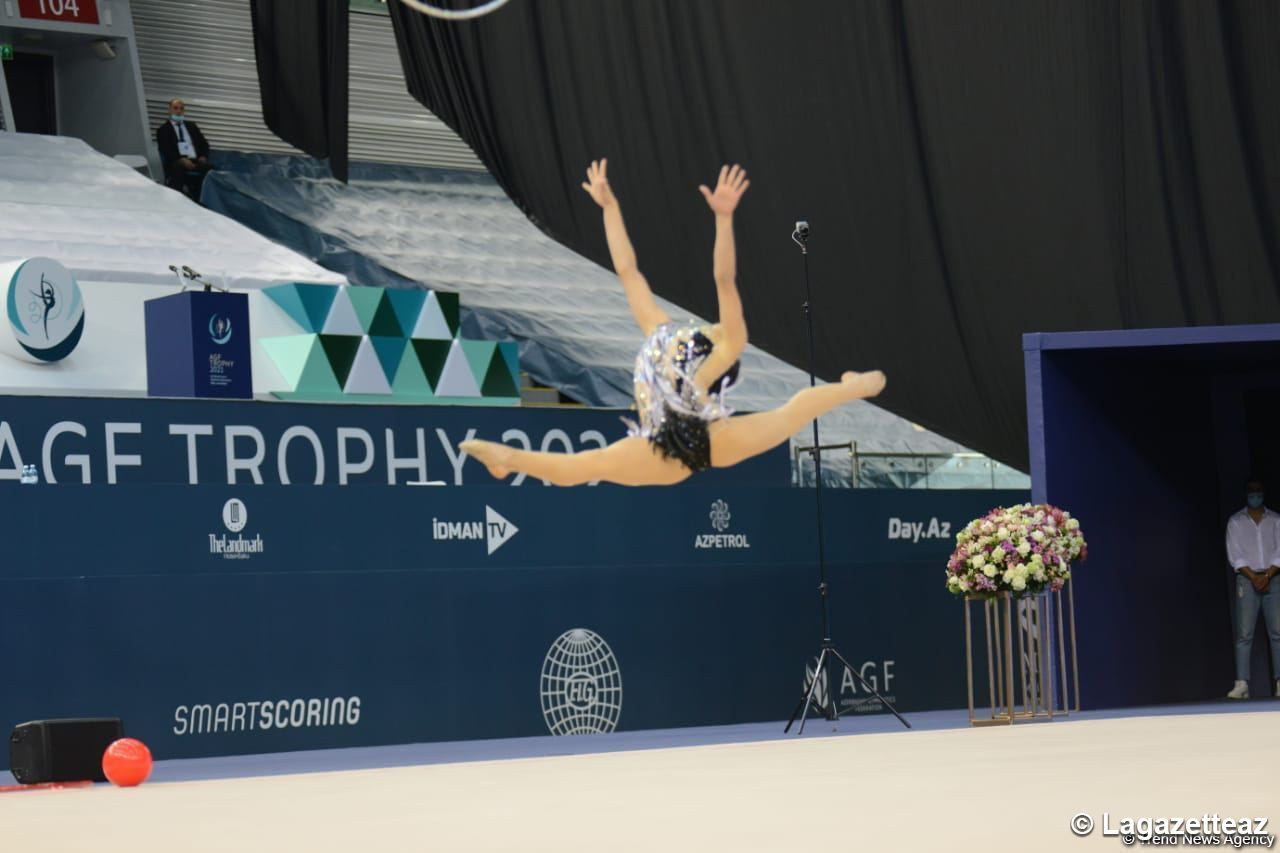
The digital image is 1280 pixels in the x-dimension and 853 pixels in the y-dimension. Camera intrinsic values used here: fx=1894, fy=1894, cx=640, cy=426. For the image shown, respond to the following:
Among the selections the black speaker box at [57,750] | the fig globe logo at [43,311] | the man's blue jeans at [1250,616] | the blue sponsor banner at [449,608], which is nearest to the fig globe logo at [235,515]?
the blue sponsor banner at [449,608]

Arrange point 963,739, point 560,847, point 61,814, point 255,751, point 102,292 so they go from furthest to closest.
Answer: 1. point 102,292
2. point 255,751
3. point 963,739
4. point 61,814
5. point 560,847

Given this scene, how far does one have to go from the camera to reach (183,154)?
60.4 ft

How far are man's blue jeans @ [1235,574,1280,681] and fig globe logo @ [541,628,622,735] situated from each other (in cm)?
417

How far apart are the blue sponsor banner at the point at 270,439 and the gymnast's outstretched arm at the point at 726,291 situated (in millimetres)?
5110

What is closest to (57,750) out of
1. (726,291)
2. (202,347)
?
(202,347)

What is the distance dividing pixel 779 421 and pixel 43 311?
847cm

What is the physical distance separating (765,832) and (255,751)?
5516 mm

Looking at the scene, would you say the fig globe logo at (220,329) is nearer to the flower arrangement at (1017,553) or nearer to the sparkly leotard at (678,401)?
the flower arrangement at (1017,553)

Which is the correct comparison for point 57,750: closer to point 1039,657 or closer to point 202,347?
point 202,347

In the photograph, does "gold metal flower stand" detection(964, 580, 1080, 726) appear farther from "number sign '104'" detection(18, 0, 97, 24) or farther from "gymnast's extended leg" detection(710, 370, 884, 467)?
"number sign '104'" detection(18, 0, 97, 24)

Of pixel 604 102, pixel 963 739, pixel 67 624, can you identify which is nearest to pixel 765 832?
pixel 963 739

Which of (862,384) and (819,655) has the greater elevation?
(862,384)

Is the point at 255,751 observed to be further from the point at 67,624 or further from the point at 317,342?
the point at 317,342

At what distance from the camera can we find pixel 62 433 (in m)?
10.3
